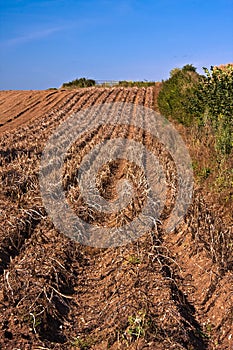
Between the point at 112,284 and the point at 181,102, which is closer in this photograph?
the point at 112,284

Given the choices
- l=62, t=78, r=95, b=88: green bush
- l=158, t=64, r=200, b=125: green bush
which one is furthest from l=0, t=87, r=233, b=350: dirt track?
l=62, t=78, r=95, b=88: green bush

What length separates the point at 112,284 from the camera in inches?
244

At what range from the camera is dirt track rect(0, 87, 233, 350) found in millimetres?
5020

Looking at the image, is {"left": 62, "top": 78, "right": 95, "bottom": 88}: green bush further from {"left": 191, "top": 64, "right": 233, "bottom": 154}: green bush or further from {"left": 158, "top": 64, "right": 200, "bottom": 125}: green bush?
{"left": 191, "top": 64, "right": 233, "bottom": 154}: green bush

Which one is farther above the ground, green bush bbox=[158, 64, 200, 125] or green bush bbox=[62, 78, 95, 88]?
green bush bbox=[62, 78, 95, 88]

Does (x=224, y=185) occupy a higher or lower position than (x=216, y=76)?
lower

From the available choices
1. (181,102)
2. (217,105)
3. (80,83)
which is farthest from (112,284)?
(80,83)

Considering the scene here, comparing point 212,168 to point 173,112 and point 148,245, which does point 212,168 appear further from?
point 173,112

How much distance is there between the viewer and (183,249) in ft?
24.0

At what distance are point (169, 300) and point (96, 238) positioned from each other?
245cm

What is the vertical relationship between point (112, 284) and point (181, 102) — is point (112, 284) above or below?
below

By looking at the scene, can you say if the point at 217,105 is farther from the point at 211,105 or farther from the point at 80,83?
the point at 80,83

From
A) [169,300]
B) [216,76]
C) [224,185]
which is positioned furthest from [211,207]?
[216,76]

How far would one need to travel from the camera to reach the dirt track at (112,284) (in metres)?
5.02
